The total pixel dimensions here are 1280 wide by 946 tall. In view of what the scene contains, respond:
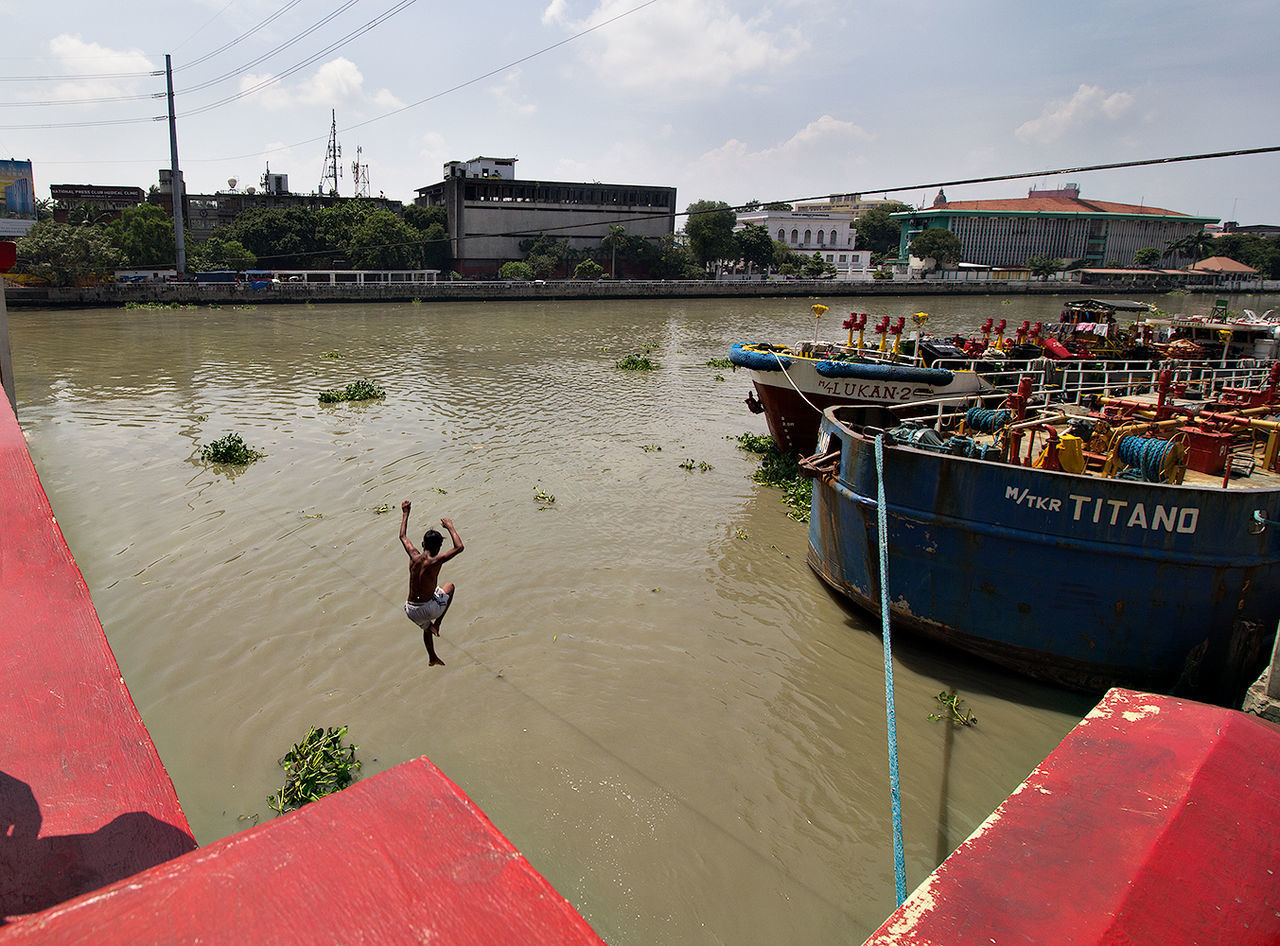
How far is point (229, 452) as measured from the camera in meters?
14.6

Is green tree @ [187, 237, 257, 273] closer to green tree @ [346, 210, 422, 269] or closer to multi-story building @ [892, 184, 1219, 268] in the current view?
green tree @ [346, 210, 422, 269]

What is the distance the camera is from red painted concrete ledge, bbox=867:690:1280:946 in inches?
82.9

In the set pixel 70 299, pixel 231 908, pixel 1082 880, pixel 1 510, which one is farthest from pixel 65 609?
pixel 70 299

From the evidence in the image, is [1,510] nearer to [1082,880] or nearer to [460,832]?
[460,832]

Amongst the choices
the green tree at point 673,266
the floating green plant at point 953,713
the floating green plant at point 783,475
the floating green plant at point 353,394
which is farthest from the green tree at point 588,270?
the floating green plant at point 953,713

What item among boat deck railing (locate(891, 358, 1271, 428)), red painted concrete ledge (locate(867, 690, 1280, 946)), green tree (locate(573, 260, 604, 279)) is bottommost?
red painted concrete ledge (locate(867, 690, 1280, 946))

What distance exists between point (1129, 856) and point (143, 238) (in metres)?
72.4

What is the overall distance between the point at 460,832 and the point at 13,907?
960 millimetres

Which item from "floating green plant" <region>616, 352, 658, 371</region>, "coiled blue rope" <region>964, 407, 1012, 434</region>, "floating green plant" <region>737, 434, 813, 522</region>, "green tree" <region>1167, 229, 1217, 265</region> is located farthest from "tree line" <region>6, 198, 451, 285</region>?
"green tree" <region>1167, 229, 1217, 265</region>

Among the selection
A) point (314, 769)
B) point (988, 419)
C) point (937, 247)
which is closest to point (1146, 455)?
point (988, 419)

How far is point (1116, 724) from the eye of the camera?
3.30 meters

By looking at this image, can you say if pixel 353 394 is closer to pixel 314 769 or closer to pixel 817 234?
pixel 314 769

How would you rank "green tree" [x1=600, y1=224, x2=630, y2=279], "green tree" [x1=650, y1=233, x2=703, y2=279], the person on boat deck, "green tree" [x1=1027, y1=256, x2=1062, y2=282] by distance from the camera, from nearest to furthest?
the person on boat deck → "green tree" [x1=600, y1=224, x2=630, y2=279] → "green tree" [x1=650, y1=233, x2=703, y2=279] → "green tree" [x1=1027, y1=256, x2=1062, y2=282]

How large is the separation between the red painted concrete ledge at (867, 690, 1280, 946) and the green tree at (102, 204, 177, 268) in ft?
229
